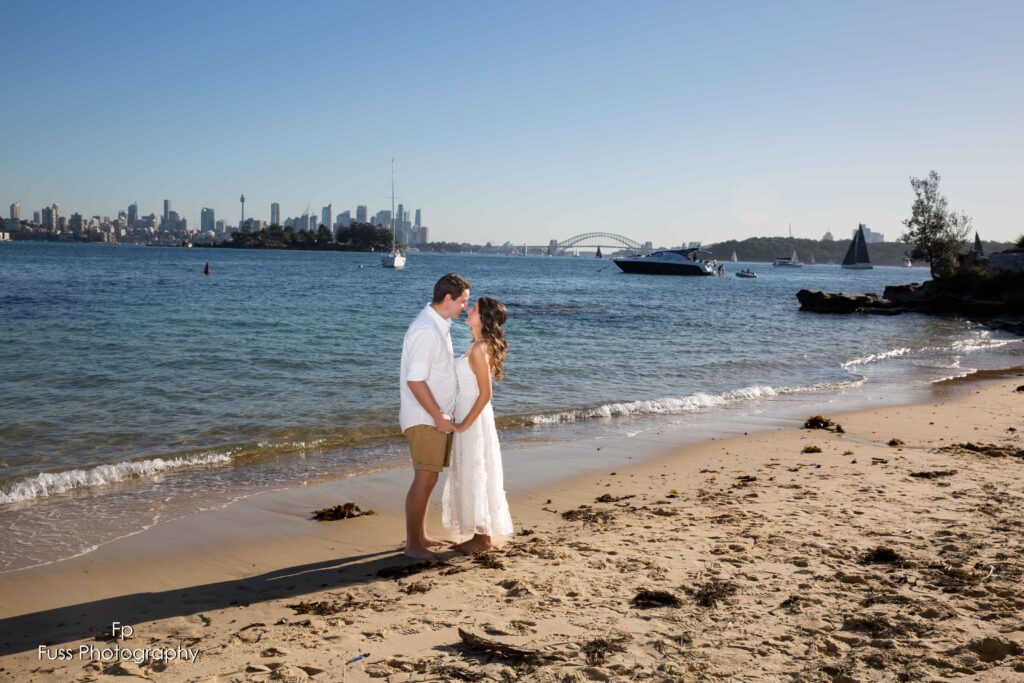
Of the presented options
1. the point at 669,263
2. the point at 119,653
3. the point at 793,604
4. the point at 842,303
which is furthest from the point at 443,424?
the point at 669,263

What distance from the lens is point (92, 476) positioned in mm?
8094

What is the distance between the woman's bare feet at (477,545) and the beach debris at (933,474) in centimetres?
478

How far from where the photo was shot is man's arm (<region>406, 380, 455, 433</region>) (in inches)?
209

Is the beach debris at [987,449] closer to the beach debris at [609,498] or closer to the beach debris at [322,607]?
the beach debris at [609,498]

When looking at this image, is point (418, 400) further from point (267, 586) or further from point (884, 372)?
point (884, 372)

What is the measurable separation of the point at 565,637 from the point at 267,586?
2.30 metres

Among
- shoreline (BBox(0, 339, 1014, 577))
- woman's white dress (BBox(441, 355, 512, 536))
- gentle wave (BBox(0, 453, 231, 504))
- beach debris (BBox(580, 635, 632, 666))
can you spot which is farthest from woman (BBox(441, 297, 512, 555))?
gentle wave (BBox(0, 453, 231, 504))

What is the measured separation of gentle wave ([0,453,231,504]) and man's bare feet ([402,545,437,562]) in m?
4.19

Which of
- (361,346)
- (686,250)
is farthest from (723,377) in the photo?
(686,250)

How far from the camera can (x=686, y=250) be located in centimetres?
10000

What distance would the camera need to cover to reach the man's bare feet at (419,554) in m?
5.64

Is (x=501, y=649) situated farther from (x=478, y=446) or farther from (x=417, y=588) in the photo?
(x=478, y=446)

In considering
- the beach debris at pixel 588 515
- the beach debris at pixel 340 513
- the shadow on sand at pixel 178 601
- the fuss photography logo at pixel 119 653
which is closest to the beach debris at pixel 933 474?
the beach debris at pixel 588 515

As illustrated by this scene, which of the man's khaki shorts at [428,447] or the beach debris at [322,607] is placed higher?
the man's khaki shorts at [428,447]
